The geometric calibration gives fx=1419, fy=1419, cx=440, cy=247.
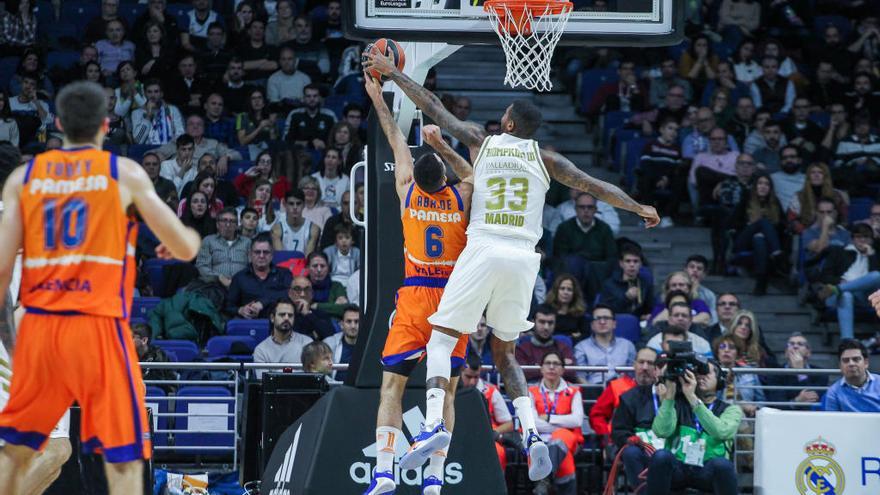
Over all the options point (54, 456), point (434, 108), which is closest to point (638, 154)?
point (434, 108)

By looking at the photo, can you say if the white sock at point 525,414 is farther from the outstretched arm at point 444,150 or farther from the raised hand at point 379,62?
the raised hand at point 379,62

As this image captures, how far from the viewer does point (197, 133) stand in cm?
1742

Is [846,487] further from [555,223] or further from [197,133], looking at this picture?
[197,133]

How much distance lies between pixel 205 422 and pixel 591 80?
28.4ft

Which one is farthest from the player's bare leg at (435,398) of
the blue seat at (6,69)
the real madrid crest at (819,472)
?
the blue seat at (6,69)

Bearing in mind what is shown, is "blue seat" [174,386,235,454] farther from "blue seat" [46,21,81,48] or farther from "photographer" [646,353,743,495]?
"blue seat" [46,21,81,48]

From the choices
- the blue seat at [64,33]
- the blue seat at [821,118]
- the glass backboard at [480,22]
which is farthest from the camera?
the blue seat at [64,33]

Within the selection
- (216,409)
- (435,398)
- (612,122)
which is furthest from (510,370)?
(612,122)

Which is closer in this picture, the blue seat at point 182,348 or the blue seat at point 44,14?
the blue seat at point 182,348

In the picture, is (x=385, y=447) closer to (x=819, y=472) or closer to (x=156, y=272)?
(x=819, y=472)

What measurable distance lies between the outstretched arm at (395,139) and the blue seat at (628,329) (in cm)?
569

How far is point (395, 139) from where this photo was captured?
31.7 ft

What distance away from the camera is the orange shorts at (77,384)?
252 inches

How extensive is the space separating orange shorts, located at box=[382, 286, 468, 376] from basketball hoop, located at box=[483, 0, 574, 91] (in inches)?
68.3
